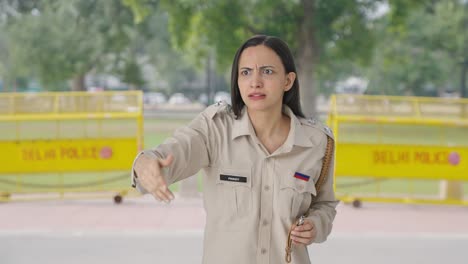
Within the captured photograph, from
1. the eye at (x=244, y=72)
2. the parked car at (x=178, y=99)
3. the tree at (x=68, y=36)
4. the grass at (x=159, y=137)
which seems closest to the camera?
the eye at (x=244, y=72)

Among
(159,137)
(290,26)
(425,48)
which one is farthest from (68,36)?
(425,48)

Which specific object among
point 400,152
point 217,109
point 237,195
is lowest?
point 400,152

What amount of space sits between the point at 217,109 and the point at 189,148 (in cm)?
17

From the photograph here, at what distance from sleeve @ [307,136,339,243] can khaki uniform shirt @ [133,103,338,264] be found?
11 millimetres

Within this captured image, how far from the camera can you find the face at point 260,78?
69.0 inches

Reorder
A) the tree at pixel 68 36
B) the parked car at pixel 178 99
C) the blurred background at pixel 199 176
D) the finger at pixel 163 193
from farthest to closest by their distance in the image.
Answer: the parked car at pixel 178 99, the tree at pixel 68 36, the blurred background at pixel 199 176, the finger at pixel 163 193

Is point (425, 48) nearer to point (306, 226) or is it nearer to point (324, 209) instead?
point (324, 209)

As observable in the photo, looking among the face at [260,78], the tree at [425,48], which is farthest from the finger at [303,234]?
the tree at [425,48]

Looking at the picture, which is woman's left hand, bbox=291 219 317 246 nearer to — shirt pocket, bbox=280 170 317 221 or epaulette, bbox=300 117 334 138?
shirt pocket, bbox=280 170 317 221

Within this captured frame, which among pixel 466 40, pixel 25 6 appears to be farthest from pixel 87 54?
pixel 466 40

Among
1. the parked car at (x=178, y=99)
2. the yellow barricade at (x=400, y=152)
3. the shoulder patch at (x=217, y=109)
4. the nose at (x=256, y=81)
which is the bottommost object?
the yellow barricade at (x=400, y=152)

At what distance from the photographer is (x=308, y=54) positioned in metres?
15.6

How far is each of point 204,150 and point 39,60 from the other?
19880mm

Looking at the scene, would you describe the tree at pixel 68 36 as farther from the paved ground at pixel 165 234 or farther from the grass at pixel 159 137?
the paved ground at pixel 165 234
